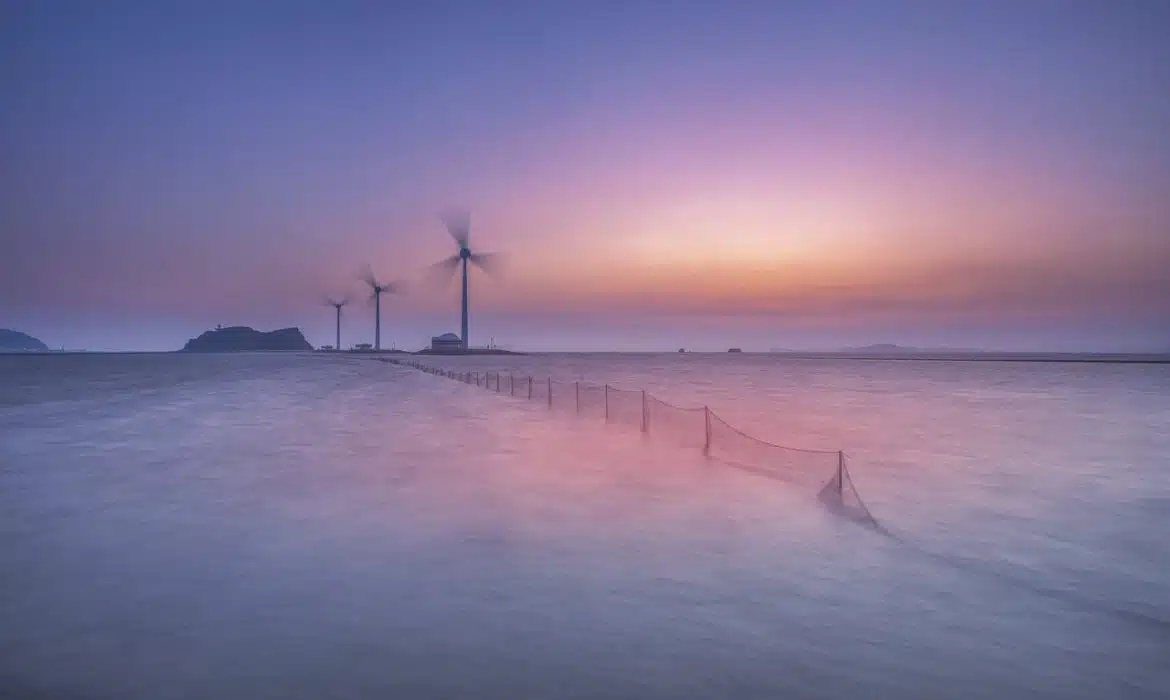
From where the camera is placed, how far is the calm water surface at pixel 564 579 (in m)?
6.98

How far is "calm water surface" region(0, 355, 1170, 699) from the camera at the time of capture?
698 cm

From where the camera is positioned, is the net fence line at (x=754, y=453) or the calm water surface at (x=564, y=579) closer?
the calm water surface at (x=564, y=579)

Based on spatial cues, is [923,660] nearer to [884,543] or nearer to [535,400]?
[884,543]

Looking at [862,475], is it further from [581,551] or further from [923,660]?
→ [923,660]

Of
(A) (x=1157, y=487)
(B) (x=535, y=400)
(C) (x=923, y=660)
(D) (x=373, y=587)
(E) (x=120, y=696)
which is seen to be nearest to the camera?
(E) (x=120, y=696)

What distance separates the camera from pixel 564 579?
9.98 metres

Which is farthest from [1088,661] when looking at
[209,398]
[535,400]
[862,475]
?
[209,398]

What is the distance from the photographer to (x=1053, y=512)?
1619 cm

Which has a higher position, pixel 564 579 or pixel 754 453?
pixel 754 453

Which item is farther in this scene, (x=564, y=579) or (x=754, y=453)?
(x=754, y=453)

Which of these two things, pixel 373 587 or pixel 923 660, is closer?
pixel 923 660

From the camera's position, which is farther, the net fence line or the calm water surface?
the net fence line

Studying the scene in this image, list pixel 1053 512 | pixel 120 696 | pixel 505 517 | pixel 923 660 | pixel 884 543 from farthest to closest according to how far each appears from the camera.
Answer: pixel 1053 512, pixel 505 517, pixel 884 543, pixel 923 660, pixel 120 696

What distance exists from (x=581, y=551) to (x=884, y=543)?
5.28 metres
